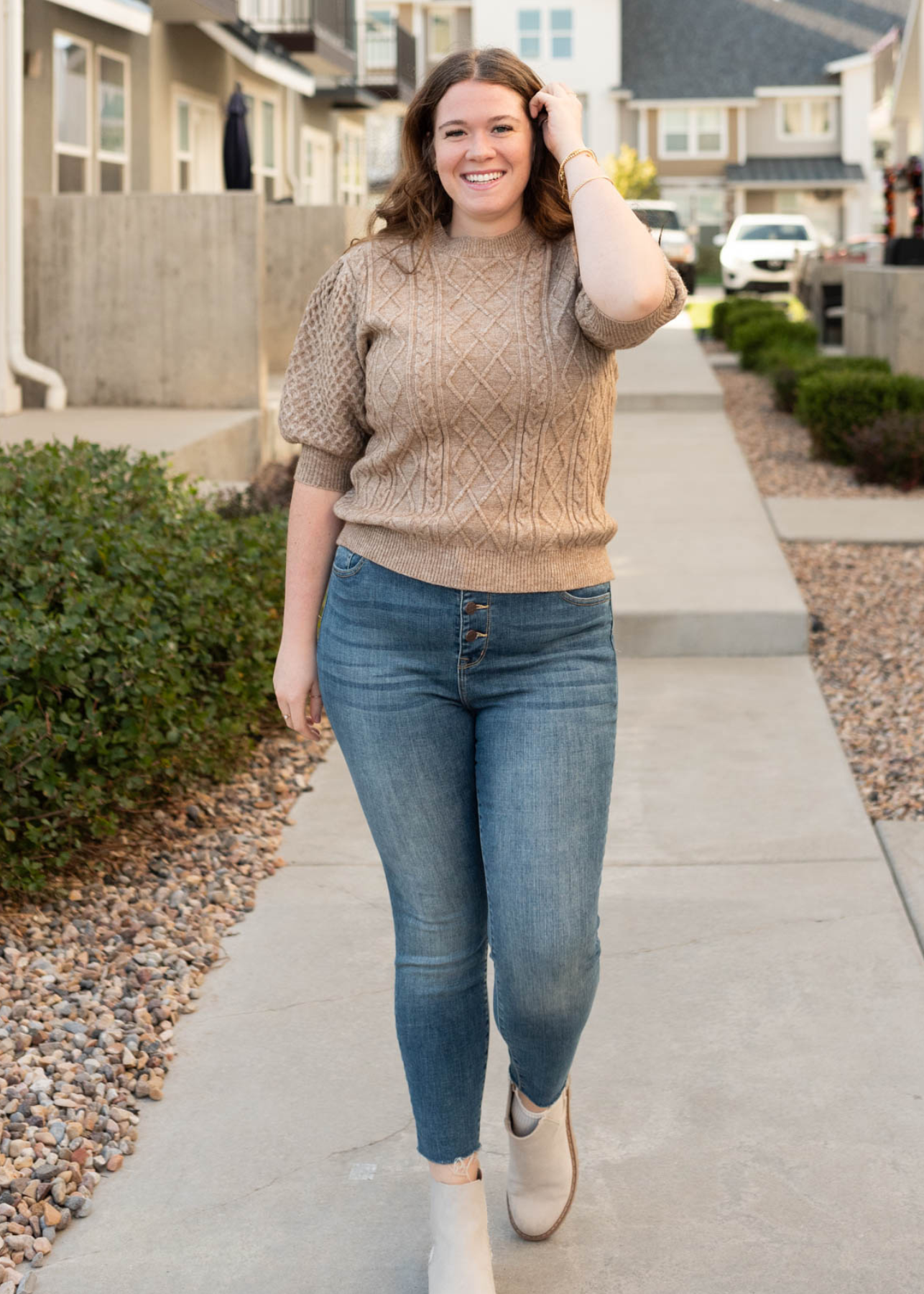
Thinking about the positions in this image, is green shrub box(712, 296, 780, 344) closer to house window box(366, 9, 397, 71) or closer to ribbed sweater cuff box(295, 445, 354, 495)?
house window box(366, 9, 397, 71)

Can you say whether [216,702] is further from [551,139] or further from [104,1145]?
[551,139]

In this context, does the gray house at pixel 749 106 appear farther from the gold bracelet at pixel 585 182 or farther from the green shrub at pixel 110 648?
the gold bracelet at pixel 585 182

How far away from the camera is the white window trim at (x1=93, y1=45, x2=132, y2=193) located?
13.0 m

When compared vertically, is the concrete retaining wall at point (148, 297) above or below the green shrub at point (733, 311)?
below

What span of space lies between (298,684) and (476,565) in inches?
16.4

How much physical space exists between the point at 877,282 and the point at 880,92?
2029 cm

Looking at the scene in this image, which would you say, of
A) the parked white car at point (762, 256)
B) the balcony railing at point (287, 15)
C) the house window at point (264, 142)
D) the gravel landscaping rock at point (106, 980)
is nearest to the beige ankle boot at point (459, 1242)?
the gravel landscaping rock at point (106, 980)

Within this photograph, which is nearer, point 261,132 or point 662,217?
point 261,132

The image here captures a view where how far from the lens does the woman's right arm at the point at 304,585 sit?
8.25 feet

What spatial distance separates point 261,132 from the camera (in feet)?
61.4

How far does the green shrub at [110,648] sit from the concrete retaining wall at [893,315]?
26.9ft

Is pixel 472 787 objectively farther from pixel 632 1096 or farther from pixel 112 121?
pixel 112 121

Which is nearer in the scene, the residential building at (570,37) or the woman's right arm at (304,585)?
the woman's right arm at (304,585)

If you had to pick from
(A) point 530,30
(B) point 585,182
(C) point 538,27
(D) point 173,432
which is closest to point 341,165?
(D) point 173,432
